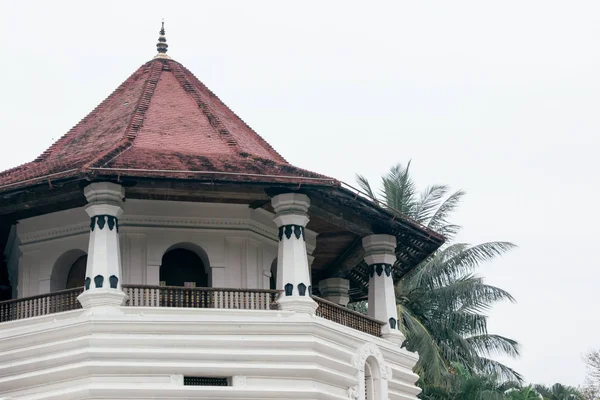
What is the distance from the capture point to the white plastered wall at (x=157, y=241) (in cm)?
2740

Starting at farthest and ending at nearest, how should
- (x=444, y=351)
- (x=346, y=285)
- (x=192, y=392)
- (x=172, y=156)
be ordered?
(x=444, y=351)
(x=346, y=285)
(x=172, y=156)
(x=192, y=392)

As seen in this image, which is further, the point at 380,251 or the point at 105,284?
the point at 380,251

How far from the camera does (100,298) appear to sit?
2553cm

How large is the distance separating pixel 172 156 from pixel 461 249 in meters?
19.1

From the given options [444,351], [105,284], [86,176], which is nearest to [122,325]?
[105,284]

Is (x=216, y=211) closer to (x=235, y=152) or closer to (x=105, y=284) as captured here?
(x=235, y=152)

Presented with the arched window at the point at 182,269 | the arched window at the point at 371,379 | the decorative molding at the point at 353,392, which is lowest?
the decorative molding at the point at 353,392

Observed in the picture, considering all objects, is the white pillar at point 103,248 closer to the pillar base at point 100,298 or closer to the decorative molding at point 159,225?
the pillar base at point 100,298

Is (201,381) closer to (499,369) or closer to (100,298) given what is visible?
(100,298)

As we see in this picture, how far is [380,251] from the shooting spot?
29.8 m

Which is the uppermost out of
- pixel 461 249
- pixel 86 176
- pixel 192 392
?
pixel 461 249

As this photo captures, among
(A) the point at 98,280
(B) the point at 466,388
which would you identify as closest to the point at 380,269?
(A) the point at 98,280

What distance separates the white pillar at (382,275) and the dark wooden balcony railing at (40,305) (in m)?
6.54

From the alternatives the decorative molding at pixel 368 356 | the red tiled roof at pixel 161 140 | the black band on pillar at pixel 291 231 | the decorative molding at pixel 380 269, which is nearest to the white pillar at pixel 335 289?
the decorative molding at pixel 380 269
